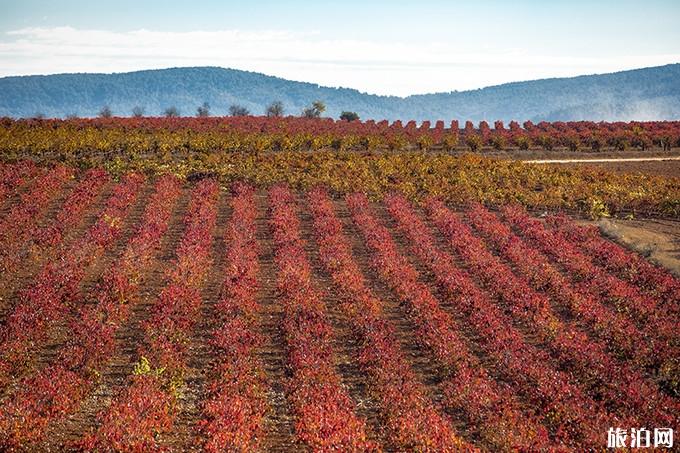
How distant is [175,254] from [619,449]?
58.3 ft

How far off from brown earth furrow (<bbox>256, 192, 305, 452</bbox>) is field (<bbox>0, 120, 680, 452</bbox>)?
62 millimetres

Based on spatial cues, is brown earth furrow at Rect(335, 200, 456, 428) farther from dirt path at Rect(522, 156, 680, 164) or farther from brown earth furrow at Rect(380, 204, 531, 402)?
dirt path at Rect(522, 156, 680, 164)

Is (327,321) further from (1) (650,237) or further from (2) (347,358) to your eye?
(1) (650,237)

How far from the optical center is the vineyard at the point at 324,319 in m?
13.7

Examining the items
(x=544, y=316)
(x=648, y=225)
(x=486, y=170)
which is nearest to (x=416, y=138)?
(x=486, y=170)

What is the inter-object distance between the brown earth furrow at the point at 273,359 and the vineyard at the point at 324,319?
6cm

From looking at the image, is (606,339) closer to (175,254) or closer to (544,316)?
(544,316)

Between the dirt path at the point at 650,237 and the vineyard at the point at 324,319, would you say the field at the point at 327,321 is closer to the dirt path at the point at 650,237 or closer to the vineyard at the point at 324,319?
the vineyard at the point at 324,319

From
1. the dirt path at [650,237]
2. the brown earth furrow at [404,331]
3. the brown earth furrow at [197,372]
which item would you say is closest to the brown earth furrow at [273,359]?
the brown earth furrow at [197,372]

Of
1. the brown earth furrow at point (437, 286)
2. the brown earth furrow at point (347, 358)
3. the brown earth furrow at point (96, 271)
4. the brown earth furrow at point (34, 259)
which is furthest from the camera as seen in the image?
the brown earth furrow at point (34, 259)

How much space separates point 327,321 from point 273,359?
8.32 feet

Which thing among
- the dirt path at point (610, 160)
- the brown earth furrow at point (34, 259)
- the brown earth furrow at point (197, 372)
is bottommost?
the brown earth furrow at point (197, 372)

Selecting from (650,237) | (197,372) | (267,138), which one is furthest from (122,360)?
(267,138)

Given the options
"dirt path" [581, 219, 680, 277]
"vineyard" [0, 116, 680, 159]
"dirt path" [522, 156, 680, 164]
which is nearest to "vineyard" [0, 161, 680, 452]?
"dirt path" [581, 219, 680, 277]
